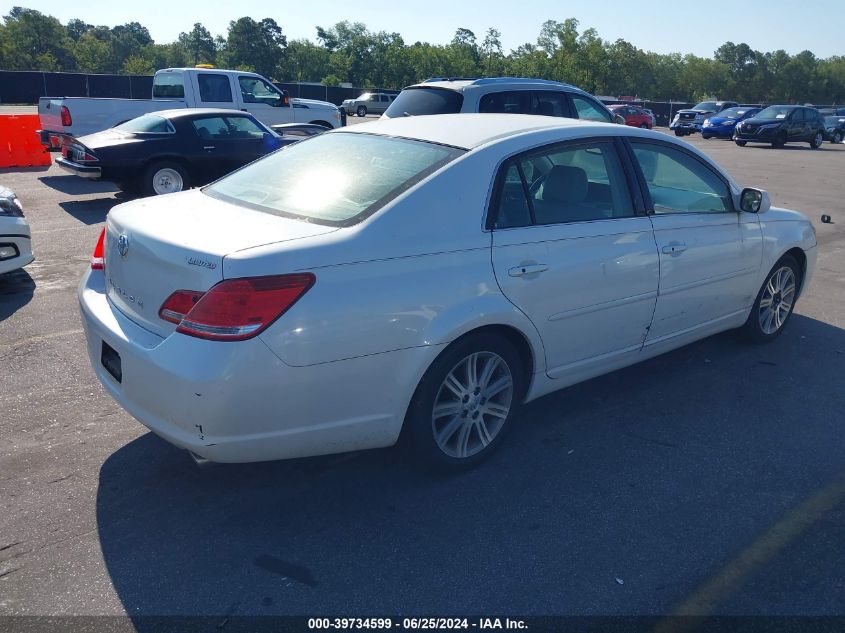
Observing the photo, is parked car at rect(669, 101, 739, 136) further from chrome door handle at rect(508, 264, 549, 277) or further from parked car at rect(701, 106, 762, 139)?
chrome door handle at rect(508, 264, 549, 277)

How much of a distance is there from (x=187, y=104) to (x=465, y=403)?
1338 centimetres

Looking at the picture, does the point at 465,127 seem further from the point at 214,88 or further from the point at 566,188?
the point at 214,88

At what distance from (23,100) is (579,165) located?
155 ft

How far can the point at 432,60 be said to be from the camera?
2766 inches

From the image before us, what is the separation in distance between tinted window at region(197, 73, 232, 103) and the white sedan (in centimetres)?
1230

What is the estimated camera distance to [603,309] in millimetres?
4160

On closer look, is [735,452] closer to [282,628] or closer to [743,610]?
[743,610]

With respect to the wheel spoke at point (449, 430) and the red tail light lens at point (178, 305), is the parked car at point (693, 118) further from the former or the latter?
the red tail light lens at point (178, 305)

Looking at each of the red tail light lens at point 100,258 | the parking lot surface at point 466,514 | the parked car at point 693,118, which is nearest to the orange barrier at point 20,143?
the parking lot surface at point 466,514

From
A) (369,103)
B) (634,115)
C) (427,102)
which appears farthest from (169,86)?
(369,103)

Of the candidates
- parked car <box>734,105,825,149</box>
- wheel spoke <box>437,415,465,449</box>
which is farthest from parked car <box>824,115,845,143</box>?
wheel spoke <box>437,415,465,449</box>

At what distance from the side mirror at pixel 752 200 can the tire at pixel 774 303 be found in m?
0.61

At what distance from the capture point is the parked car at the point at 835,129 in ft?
112

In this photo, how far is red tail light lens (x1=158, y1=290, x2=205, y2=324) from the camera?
3100mm
